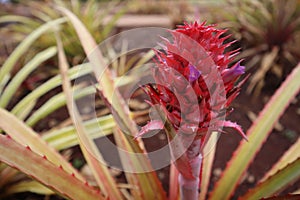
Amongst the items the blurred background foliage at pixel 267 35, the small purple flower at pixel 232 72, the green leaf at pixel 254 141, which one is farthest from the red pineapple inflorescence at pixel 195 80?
the blurred background foliage at pixel 267 35

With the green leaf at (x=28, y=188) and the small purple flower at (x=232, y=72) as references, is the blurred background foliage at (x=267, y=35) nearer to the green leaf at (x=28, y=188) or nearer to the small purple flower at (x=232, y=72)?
the green leaf at (x=28, y=188)

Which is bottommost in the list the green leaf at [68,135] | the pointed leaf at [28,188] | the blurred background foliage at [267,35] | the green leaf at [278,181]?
the green leaf at [278,181]

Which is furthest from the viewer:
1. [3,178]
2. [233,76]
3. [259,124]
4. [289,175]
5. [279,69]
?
[279,69]

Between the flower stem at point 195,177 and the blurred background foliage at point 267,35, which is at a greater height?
the blurred background foliage at point 267,35

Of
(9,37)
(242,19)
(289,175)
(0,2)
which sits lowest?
(289,175)

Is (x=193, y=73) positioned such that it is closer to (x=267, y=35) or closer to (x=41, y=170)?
(x=41, y=170)

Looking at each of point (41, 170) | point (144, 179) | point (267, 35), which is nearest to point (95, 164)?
point (144, 179)

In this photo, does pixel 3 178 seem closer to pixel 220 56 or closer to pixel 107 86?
pixel 107 86

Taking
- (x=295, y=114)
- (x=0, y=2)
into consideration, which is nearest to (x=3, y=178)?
(x=295, y=114)
